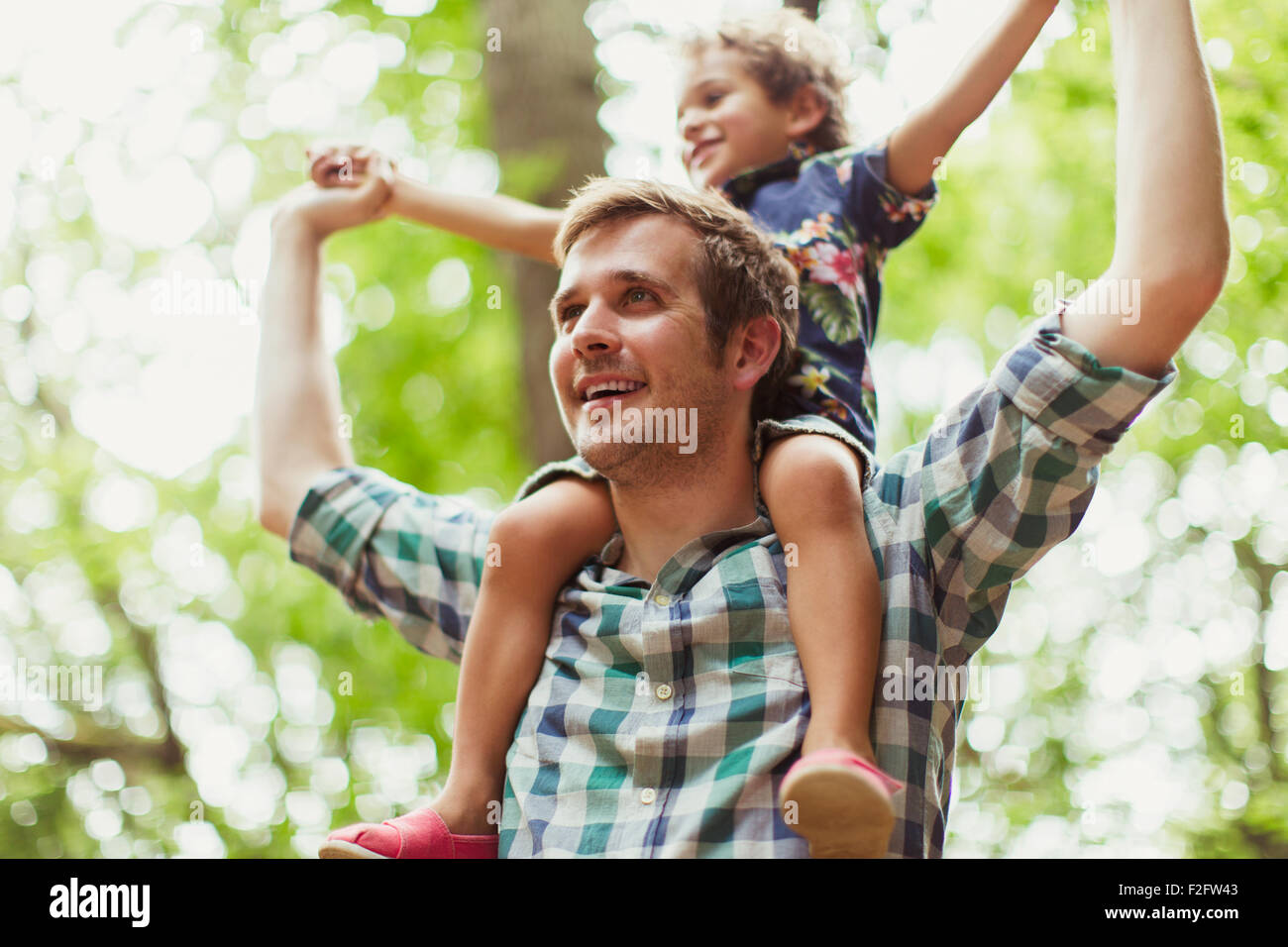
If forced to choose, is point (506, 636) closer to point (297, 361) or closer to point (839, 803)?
point (839, 803)

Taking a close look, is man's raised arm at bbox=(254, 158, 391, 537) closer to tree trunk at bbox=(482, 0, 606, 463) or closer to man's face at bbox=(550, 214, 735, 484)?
man's face at bbox=(550, 214, 735, 484)

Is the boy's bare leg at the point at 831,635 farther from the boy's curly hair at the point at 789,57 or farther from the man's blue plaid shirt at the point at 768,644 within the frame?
the boy's curly hair at the point at 789,57

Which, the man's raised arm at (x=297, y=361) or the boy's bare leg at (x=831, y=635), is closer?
the boy's bare leg at (x=831, y=635)

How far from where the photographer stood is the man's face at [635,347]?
171cm

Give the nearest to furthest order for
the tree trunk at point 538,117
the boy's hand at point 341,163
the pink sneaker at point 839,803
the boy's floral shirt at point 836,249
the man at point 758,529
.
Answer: the pink sneaker at point 839,803
the man at point 758,529
the boy's floral shirt at point 836,249
the boy's hand at point 341,163
the tree trunk at point 538,117

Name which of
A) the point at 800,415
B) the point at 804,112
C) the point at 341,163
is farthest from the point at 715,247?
the point at 341,163

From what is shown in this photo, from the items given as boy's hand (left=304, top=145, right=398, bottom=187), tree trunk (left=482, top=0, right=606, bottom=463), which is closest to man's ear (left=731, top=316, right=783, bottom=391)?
boy's hand (left=304, top=145, right=398, bottom=187)

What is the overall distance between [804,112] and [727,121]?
0.20 metres

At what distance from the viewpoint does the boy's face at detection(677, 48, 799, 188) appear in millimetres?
2332

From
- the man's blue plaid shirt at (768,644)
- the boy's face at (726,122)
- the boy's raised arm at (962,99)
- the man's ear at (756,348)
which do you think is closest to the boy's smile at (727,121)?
the boy's face at (726,122)

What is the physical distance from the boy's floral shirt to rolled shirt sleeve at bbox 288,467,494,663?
63cm

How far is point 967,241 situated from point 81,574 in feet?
16.2

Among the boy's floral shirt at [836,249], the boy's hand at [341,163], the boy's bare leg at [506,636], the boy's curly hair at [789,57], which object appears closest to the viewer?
the boy's bare leg at [506,636]

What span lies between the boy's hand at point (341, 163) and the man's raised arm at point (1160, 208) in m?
1.43
